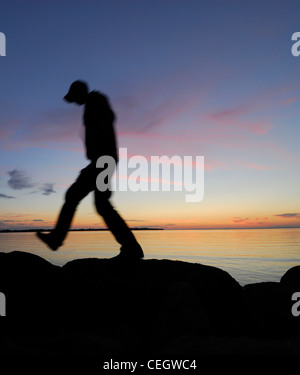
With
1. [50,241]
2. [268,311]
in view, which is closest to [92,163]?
[50,241]

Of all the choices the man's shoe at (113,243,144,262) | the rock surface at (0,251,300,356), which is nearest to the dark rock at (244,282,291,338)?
the rock surface at (0,251,300,356)

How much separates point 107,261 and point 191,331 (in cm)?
218

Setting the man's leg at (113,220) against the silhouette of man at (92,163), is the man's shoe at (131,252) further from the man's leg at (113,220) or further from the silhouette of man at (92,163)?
the silhouette of man at (92,163)

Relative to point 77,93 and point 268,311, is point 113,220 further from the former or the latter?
point 268,311

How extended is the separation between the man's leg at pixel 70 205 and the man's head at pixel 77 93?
39.5 inches

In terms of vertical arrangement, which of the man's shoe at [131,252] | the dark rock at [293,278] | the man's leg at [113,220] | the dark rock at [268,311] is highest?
the man's leg at [113,220]

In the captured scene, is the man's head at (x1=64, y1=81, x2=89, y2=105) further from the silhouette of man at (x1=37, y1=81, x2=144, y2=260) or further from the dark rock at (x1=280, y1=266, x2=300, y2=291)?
the dark rock at (x1=280, y1=266, x2=300, y2=291)

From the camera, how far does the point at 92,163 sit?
505 centimetres

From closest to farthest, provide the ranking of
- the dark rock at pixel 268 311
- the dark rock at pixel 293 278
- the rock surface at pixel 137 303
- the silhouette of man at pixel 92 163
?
1. the rock surface at pixel 137 303
2. the silhouette of man at pixel 92 163
3. the dark rock at pixel 268 311
4. the dark rock at pixel 293 278

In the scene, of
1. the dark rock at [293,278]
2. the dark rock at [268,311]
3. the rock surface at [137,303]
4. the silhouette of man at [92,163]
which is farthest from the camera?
the dark rock at [293,278]

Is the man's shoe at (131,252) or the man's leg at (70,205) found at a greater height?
the man's leg at (70,205)

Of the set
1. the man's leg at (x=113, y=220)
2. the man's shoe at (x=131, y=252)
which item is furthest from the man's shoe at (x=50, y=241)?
the man's shoe at (x=131, y=252)

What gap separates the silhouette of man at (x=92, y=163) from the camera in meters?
5.02

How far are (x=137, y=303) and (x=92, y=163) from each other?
2.32 m
